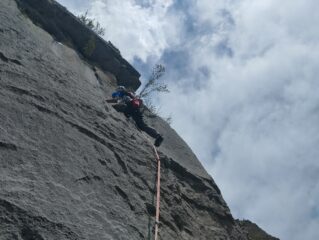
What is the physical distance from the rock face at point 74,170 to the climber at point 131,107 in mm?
501

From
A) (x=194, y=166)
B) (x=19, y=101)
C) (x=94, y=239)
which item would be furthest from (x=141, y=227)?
(x=194, y=166)

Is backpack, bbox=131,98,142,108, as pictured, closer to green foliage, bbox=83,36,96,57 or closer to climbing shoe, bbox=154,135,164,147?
climbing shoe, bbox=154,135,164,147

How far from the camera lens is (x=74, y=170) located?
6.92 meters

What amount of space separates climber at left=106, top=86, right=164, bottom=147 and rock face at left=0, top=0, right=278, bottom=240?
501mm

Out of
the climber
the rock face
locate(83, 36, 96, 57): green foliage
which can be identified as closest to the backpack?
the climber

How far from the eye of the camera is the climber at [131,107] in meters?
11.1

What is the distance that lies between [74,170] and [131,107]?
4.66 meters

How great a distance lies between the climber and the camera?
11.1 m

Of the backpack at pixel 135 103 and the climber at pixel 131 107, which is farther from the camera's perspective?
the backpack at pixel 135 103

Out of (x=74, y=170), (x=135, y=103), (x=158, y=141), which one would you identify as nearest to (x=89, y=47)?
(x=135, y=103)

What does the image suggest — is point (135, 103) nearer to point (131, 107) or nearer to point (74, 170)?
point (131, 107)

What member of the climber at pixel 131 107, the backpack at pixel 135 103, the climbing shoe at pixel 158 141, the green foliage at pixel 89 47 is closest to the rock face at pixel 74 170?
the climbing shoe at pixel 158 141

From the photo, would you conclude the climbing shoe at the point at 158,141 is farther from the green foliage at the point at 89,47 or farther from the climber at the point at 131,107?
the green foliage at the point at 89,47

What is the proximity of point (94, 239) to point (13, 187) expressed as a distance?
122 cm
